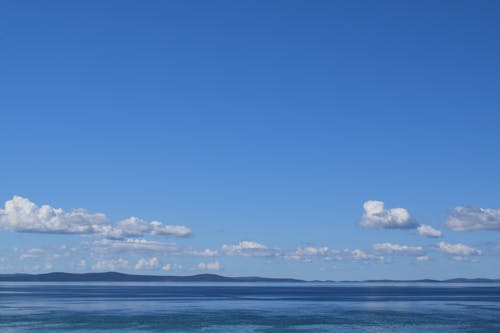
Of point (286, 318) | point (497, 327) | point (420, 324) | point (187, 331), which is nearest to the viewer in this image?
point (187, 331)

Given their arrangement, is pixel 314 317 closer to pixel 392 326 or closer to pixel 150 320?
pixel 392 326

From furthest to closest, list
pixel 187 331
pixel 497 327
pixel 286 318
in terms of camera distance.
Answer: pixel 286 318 → pixel 497 327 → pixel 187 331

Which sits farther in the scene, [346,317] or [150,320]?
[346,317]

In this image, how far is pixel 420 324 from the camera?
69625 mm

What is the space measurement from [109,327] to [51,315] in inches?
789

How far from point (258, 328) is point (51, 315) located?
3085cm

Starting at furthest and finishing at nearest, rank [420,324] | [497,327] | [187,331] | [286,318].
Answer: [286,318]
[420,324]
[497,327]
[187,331]

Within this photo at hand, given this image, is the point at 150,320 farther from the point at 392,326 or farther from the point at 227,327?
→ the point at 392,326

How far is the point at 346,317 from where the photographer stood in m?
81.3

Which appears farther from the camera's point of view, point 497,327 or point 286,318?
point 286,318

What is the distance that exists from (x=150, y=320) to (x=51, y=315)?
614 inches

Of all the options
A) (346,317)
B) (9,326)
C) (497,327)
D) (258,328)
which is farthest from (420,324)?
(9,326)

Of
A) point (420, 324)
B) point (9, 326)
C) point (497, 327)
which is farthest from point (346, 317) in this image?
point (9, 326)

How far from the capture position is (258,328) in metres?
63.6
